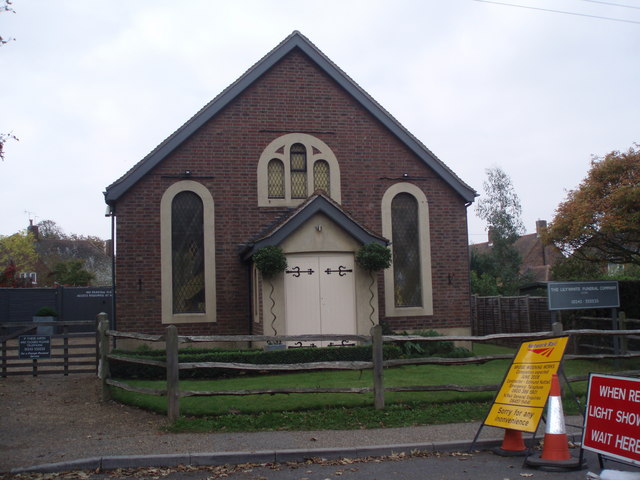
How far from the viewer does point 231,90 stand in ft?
58.9

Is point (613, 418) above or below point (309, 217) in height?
below

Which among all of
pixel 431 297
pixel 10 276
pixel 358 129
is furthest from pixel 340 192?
pixel 10 276

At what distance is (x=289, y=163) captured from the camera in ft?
60.1

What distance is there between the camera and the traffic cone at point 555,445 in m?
7.38

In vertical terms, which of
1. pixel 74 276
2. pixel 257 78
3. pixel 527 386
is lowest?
pixel 527 386

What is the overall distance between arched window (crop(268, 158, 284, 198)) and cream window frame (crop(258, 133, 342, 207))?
4.7 inches

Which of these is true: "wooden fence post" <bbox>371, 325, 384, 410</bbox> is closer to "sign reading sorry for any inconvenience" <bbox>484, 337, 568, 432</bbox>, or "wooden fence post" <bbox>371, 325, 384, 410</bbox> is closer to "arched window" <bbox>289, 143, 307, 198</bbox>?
"sign reading sorry for any inconvenience" <bbox>484, 337, 568, 432</bbox>

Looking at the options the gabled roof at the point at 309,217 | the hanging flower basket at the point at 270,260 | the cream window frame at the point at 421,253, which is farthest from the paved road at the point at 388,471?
the cream window frame at the point at 421,253

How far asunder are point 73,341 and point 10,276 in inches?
563

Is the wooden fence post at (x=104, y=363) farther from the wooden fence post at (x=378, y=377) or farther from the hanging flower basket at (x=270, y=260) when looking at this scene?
the wooden fence post at (x=378, y=377)

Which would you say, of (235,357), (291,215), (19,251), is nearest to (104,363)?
(235,357)

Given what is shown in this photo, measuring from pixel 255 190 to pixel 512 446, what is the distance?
1131cm

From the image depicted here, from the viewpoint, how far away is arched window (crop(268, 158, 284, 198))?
719 inches

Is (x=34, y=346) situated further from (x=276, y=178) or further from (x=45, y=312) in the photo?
(x=45, y=312)
